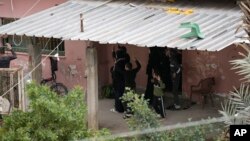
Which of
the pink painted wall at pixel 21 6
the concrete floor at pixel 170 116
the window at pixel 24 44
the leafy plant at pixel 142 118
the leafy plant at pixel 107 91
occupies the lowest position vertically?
the concrete floor at pixel 170 116

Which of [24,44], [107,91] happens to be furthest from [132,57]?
[24,44]

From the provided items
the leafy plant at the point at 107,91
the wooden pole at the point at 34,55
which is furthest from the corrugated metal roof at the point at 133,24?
the leafy plant at the point at 107,91

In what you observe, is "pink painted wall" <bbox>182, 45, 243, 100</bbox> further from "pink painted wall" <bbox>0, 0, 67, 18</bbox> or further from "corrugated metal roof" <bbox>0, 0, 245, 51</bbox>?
"pink painted wall" <bbox>0, 0, 67, 18</bbox>

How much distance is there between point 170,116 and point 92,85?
88.9 inches

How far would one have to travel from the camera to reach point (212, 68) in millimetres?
14898

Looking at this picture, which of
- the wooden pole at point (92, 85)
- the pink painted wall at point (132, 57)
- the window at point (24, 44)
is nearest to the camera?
the wooden pole at point (92, 85)

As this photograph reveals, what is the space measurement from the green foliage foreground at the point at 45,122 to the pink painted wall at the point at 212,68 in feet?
19.7

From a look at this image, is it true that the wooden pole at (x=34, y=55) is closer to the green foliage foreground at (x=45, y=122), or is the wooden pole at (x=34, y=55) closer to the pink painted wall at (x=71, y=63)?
the pink painted wall at (x=71, y=63)

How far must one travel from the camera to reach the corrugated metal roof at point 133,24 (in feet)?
38.0

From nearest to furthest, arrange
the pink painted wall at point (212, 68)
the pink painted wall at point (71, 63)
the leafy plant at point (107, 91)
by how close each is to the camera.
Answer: the pink painted wall at point (212, 68) → the leafy plant at point (107, 91) → the pink painted wall at point (71, 63)

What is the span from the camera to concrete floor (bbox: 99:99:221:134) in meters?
13.9

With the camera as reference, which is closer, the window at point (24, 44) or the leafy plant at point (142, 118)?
the leafy plant at point (142, 118)

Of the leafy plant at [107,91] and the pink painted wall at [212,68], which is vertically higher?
the pink painted wall at [212,68]

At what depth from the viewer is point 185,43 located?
11.2m
